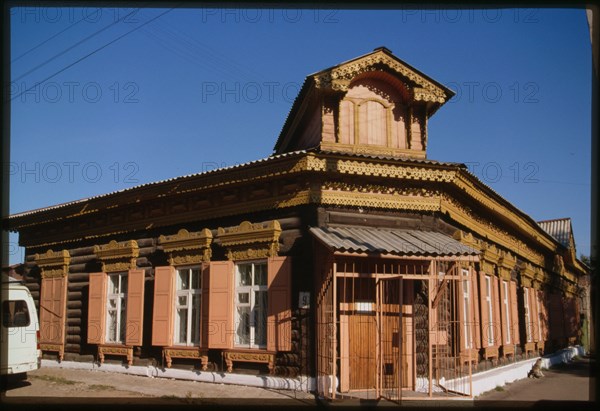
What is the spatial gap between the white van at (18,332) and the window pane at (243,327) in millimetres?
4234

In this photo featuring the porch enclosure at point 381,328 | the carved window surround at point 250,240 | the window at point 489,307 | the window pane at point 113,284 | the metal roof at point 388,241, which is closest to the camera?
the metal roof at point 388,241

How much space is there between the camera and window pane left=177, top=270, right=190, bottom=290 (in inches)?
505

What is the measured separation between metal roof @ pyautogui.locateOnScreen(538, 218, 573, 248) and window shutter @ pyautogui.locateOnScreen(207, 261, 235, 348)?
71.5 feet

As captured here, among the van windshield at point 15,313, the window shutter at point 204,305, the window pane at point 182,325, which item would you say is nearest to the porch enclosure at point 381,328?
the window shutter at point 204,305

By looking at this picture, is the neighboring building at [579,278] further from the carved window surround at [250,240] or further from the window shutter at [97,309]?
the window shutter at [97,309]

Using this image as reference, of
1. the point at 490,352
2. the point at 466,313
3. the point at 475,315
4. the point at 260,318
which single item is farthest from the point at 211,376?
the point at 490,352

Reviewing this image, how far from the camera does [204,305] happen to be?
39.4ft

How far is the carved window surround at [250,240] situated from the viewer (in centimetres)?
1115

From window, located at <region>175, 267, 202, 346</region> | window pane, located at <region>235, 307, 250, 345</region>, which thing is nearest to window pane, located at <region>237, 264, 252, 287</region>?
window pane, located at <region>235, 307, 250, 345</region>

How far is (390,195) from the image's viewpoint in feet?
37.3

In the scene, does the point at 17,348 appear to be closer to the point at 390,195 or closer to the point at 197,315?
the point at 197,315

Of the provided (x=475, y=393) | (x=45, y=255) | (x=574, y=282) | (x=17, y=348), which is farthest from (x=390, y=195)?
(x=574, y=282)

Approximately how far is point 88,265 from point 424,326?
9248mm

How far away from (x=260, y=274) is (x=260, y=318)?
90 centimetres
